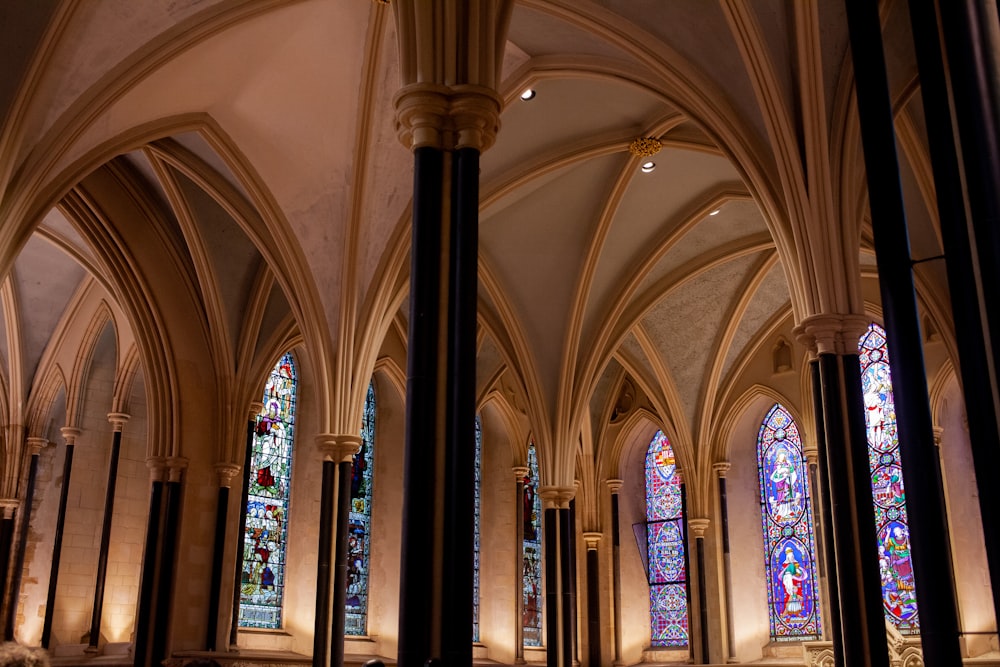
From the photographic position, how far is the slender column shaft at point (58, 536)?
51.7 feet

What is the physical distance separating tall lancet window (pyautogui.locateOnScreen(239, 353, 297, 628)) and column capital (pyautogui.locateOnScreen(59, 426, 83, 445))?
2903mm

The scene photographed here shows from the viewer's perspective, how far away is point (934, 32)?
5645 millimetres

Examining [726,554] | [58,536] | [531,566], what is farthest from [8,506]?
[726,554]

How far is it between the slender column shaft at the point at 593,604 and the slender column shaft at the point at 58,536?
8985 mm

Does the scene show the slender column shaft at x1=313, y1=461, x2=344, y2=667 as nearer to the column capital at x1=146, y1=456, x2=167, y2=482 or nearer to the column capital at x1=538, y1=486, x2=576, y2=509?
the column capital at x1=146, y1=456, x2=167, y2=482

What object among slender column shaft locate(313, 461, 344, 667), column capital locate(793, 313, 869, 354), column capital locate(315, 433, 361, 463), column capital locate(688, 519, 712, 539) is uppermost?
column capital locate(793, 313, 869, 354)

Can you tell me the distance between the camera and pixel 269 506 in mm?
16938

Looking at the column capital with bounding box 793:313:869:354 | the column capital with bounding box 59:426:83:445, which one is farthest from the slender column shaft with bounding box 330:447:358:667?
the column capital with bounding box 59:426:83:445

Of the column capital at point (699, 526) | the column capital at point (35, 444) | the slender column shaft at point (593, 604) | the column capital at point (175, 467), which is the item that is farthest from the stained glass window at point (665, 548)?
the column capital at point (35, 444)

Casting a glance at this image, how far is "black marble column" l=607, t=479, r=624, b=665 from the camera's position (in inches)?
778

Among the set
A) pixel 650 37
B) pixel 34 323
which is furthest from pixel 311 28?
pixel 34 323

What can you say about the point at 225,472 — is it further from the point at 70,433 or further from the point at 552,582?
the point at 552,582

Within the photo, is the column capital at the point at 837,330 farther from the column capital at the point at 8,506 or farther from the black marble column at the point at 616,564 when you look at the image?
the column capital at the point at 8,506

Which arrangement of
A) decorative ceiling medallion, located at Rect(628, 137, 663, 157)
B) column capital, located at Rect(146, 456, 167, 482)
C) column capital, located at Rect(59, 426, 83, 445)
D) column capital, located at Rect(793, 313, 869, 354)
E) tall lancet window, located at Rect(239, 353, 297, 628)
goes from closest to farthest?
column capital, located at Rect(793, 313, 869, 354)
decorative ceiling medallion, located at Rect(628, 137, 663, 157)
column capital, located at Rect(146, 456, 167, 482)
tall lancet window, located at Rect(239, 353, 297, 628)
column capital, located at Rect(59, 426, 83, 445)
